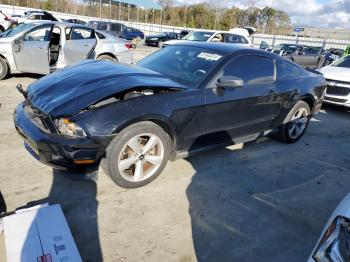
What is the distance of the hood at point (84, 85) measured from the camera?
2.98 m

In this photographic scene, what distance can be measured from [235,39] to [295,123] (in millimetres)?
10737

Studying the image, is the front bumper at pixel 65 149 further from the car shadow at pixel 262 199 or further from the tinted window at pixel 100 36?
the tinted window at pixel 100 36

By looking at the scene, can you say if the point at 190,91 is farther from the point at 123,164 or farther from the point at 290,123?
the point at 290,123

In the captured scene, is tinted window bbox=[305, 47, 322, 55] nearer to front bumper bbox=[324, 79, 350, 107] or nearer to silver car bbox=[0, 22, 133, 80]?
front bumper bbox=[324, 79, 350, 107]

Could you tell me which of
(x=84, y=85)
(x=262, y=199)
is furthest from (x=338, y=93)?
(x=84, y=85)

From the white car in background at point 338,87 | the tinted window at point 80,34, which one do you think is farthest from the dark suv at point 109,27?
the white car in background at point 338,87

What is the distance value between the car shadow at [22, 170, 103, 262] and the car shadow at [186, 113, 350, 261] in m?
0.87

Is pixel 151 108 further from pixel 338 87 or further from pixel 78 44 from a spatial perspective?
pixel 338 87

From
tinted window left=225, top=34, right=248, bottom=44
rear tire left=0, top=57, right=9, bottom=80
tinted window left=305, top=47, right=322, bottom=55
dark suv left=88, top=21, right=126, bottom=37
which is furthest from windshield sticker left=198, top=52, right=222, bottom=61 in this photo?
dark suv left=88, top=21, right=126, bottom=37

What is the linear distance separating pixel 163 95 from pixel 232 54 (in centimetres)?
126

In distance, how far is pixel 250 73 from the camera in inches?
164

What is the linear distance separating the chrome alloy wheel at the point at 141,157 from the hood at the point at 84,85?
0.55 m

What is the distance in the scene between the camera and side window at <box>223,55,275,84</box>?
3.94m

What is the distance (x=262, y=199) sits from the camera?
11.4 ft
